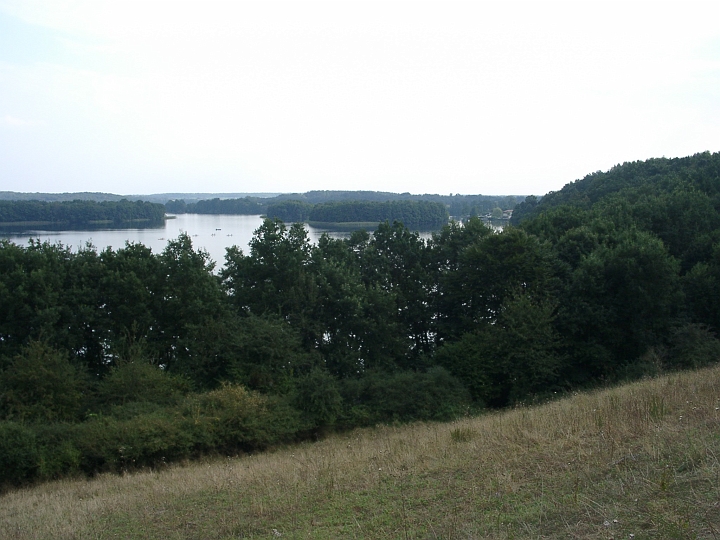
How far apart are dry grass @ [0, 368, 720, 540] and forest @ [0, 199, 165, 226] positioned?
6714 cm

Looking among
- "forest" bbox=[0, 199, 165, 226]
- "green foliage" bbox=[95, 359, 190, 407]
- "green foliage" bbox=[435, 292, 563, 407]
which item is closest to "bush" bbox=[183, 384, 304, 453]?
"green foliage" bbox=[95, 359, 190, 407]

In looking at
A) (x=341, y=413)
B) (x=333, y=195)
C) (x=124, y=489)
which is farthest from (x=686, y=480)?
Answer: (x=333, y=195)

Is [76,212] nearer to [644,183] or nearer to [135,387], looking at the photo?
[135,387]

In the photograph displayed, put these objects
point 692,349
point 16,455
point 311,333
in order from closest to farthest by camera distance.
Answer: point 16,455
point 692,349
point 311,333

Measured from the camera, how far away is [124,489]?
1113cm

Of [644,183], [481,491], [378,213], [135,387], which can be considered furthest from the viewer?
[378,213]

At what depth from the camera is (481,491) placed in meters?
6.61

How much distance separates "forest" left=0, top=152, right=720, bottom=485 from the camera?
17.4 m

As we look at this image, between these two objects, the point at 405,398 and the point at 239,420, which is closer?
the point at 239,420

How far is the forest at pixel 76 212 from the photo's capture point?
68562 millimetres

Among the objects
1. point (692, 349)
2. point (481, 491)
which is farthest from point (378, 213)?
point (481, 491)

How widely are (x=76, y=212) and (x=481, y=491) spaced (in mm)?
79748

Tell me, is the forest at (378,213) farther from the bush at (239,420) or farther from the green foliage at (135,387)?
the bush at (239,420)

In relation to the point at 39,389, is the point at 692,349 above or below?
above
